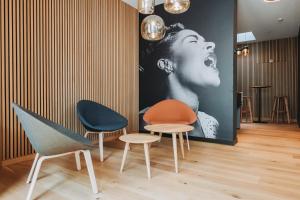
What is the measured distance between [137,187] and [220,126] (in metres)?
2.36

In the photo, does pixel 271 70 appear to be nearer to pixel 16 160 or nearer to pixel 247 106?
pixel 247 106

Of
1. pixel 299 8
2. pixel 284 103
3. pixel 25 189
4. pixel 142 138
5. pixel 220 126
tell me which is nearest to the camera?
pixel 25 189

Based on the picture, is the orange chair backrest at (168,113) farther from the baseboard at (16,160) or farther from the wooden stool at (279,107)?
the wooden stool at (279,107)

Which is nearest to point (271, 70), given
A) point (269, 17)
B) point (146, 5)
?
point (269, 17)

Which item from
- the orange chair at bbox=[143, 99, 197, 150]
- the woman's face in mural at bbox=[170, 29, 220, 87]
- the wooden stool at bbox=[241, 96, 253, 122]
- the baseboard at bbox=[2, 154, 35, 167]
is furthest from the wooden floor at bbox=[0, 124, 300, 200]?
the wooden stool at bbox=[241, 96, 253, 122]

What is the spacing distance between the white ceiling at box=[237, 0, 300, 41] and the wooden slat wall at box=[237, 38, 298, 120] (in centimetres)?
48

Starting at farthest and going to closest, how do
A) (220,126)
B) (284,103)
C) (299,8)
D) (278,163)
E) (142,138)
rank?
(284,103) < (299,8) < (220,126) < (278,163) < (142,138)

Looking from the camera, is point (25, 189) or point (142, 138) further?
point (142, 138)

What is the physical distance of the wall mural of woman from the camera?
400cm

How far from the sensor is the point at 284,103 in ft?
23.3

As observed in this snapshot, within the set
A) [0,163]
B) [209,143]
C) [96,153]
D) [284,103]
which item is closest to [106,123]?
[96,153]

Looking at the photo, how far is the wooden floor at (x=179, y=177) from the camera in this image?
77.1 inches

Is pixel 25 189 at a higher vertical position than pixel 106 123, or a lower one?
lower

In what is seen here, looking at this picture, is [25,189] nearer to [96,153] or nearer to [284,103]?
[96,153]
